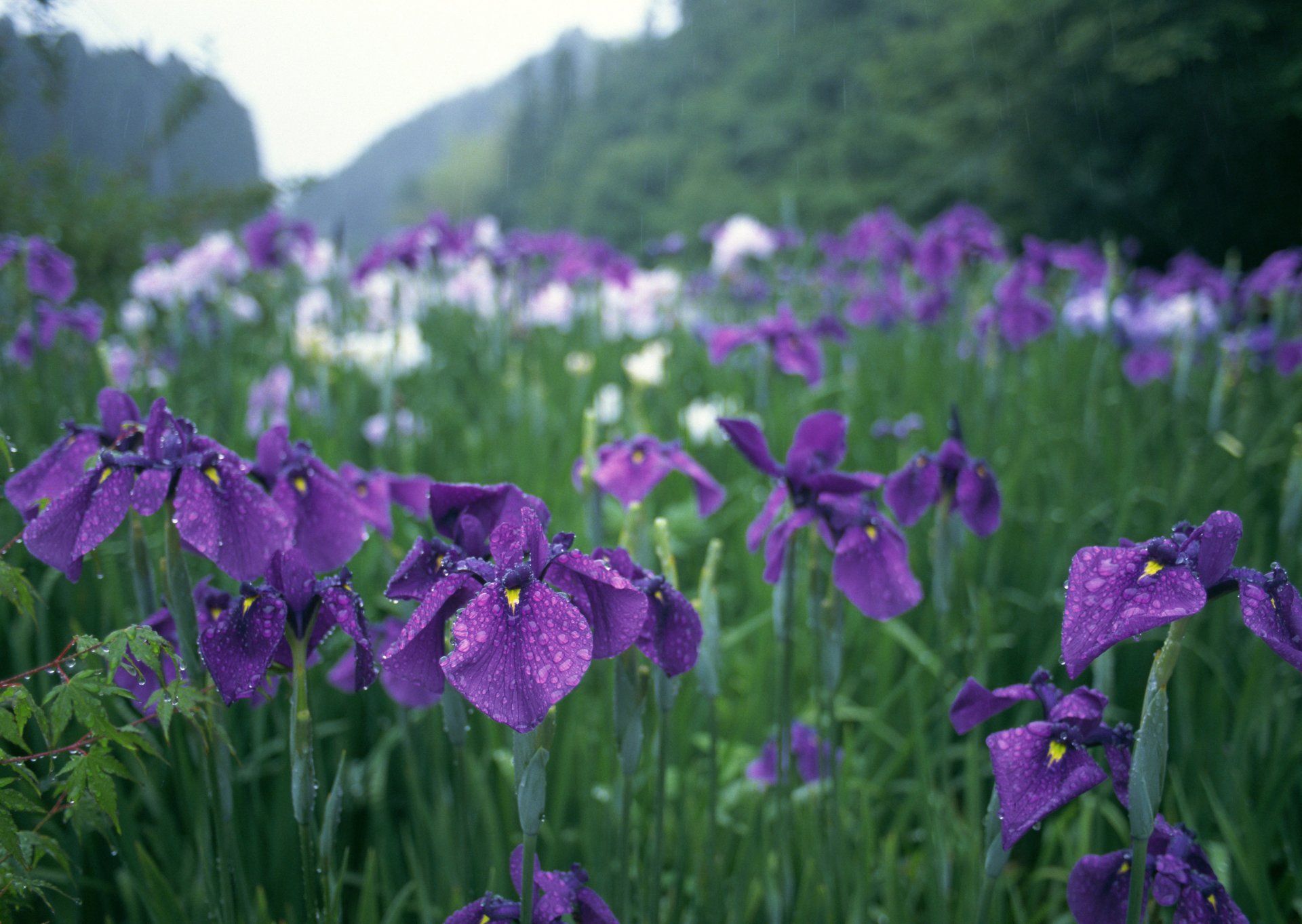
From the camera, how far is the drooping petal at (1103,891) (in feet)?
3.82

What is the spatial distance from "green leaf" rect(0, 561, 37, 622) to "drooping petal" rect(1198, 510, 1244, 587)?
148 centimetres

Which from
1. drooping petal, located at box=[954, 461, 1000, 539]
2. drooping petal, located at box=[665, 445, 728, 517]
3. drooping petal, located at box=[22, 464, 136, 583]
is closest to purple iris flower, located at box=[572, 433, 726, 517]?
drooping petal, located at box=[665, 445, 728, 517]

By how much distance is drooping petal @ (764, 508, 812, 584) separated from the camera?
1.45 m

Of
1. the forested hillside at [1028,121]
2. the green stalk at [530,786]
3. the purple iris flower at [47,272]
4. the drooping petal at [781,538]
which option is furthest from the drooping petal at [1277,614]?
the forested hillside at [1028,121]

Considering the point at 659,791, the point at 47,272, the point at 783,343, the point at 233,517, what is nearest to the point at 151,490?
the point at 233,517

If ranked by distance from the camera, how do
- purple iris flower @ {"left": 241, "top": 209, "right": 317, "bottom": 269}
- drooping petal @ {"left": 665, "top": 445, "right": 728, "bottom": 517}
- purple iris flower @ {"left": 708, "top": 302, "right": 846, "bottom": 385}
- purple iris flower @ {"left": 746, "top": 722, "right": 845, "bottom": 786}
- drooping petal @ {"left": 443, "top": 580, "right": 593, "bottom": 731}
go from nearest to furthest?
drooping petal @ {"left": 443, "top": 580, "right": 593, "bottom": 731} < drooping petal @ {"left": 665, "top": 445, "right": 728, "bottom": 517} < purple iris flower @ {"left": 746, "top": 722, "right": 845, "bottom": 786} < purple iris flower @ {"left": 708, "top": 302, "right": 846, "bottom": 385} < purple iris flower @ {"left": 241, "top": 209, "right": 317, "bottom": 269}

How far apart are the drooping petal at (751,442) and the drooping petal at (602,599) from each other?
1.66 feet

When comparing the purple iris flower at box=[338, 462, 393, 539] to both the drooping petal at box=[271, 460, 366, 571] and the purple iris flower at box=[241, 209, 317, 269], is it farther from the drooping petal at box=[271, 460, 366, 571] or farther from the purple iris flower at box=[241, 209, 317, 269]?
the purple iris flower at box=[241, 209, 317, 269]

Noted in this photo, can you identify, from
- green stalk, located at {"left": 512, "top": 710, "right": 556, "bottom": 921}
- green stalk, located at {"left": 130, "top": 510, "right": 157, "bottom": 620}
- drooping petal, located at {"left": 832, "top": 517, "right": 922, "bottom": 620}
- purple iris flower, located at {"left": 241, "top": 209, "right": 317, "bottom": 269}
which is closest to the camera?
green stalk, located at {"left": 512, "top": 710, "right": 556, "bottom": 921}

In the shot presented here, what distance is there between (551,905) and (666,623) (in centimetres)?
43

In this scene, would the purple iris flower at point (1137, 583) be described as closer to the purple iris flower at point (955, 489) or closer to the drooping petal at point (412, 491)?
the purple iris flower at point (955, 489)

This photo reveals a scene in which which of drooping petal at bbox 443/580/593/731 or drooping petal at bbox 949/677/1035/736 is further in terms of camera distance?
drooping petal at bbox 949/677/1035/736

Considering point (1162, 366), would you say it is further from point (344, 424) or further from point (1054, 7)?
point (1054, 7)

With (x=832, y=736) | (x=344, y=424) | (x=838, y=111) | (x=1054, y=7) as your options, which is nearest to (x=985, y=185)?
(x=1054, y=7)
